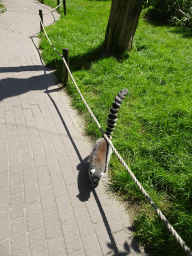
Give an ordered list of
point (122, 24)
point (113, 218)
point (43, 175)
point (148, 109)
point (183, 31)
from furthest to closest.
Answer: point (183, 31) < point (122, 24) < point (148, 109) < point (43, 175) < point (113, 218)

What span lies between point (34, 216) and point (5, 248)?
50 centimetres

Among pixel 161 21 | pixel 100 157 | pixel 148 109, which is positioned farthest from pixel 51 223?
pixel 161 21

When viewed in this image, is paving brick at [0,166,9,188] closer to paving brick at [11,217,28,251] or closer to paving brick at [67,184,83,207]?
paving brick at [11,217,28,251]

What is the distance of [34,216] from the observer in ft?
8.69

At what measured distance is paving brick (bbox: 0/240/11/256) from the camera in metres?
2.29

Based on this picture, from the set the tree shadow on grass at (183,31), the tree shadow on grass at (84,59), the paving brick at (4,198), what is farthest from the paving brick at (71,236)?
the tree shadow on grass at (183,31)

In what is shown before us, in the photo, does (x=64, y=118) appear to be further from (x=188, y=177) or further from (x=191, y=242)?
(x=191, y=242)

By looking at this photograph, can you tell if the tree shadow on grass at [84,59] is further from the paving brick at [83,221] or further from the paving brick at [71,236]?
the paving brick at [71,236]

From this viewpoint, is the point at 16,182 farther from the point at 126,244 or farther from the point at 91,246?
the point at 126,244

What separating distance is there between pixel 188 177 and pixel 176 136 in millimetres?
997

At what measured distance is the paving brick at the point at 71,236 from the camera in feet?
7.81

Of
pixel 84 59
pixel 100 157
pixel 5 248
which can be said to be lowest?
pixel 5 248

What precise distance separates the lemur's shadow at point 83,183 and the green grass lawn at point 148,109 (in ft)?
1.47

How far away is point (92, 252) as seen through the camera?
235 cm
